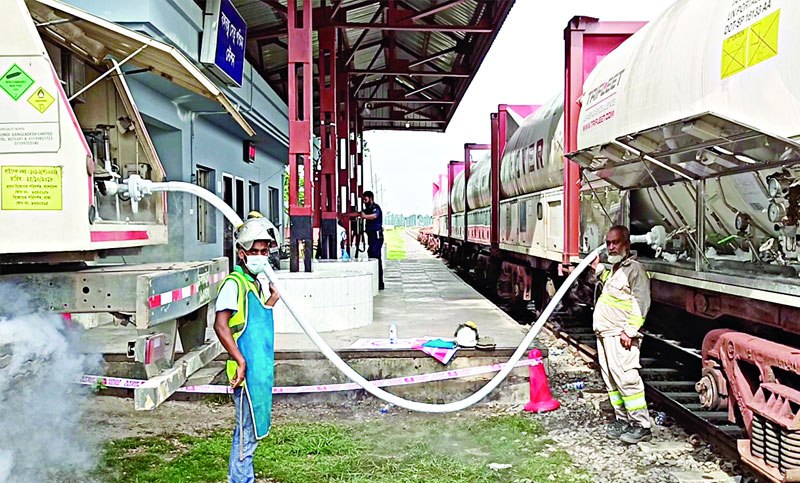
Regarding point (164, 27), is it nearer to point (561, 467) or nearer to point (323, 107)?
point (323, 107)

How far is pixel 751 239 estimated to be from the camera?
5176 millimetres

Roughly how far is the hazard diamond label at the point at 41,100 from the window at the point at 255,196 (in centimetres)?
1728

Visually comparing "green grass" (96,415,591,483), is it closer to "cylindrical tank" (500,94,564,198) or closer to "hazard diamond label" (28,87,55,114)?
"hazard diamond label" (28,87,55,114)

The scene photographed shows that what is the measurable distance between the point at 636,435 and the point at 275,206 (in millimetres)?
22591

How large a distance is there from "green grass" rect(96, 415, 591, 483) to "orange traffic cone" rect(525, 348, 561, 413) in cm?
32

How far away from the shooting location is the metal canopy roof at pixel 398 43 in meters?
14.5

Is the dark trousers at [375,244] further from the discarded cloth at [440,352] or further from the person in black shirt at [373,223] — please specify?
the discarded cloth at [440,352]

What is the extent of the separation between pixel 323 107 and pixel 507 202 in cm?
409

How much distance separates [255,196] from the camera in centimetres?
2244

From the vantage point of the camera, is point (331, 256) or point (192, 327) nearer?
point (192, 327)

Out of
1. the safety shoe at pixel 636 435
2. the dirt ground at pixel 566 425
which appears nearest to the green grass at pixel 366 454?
the dirt ground at pixel 566 425

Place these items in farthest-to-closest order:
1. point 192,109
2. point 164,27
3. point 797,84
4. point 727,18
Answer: point 192,109, point 164,27, point 727,18, point 797,84

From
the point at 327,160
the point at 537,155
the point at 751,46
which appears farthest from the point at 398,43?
the point at 751,46

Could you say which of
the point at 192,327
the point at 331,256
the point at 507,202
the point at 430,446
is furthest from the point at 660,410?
the point at 331,256
